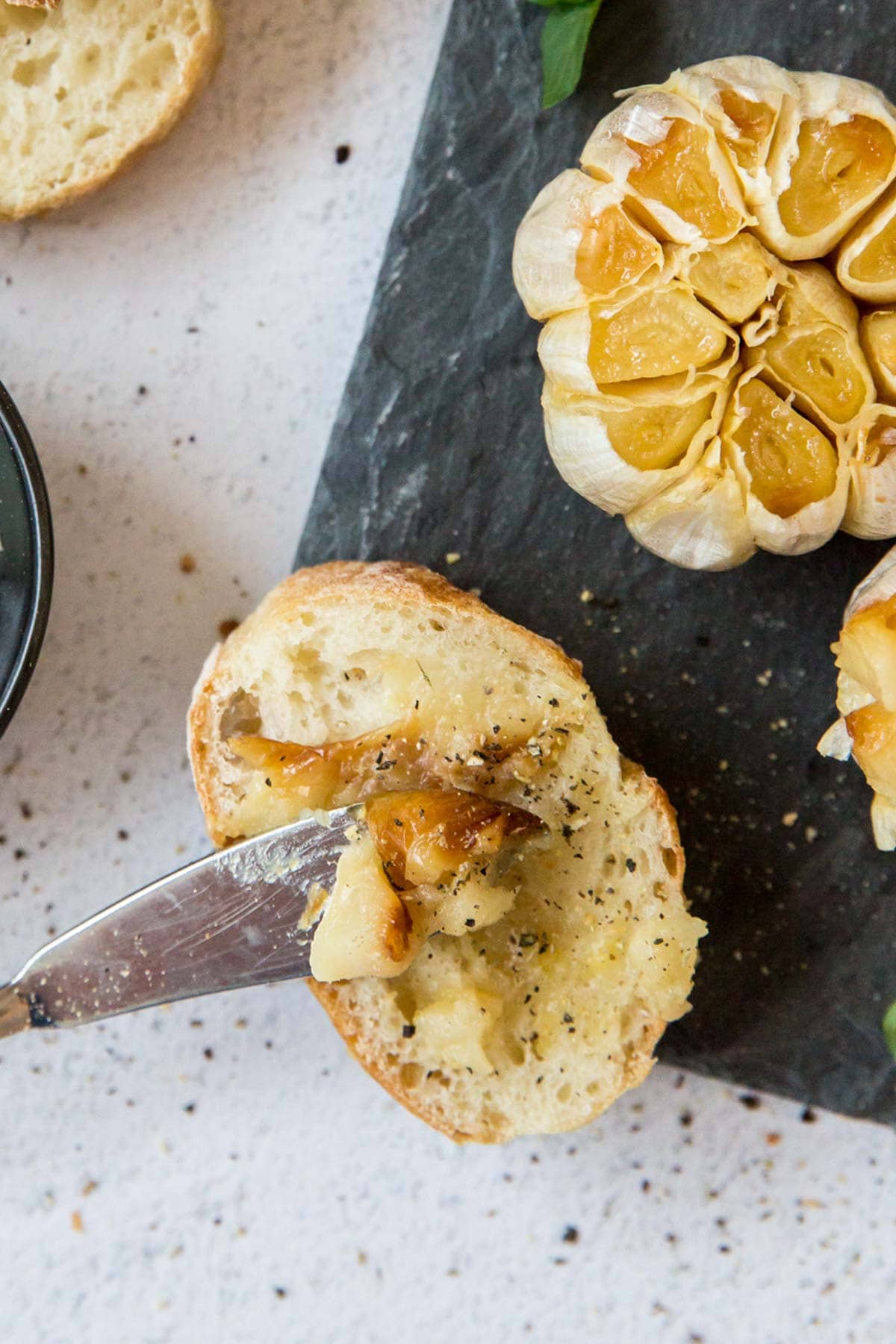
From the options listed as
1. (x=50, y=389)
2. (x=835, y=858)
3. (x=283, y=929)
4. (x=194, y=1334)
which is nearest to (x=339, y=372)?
(x=50, y=389)

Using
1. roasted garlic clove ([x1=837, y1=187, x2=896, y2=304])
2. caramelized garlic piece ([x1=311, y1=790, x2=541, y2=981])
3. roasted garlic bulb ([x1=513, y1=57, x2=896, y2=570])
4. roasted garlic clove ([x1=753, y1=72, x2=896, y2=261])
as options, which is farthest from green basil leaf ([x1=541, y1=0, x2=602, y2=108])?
caramelized garlic piece ([x1=311, y1=790, x2=541, y2=981])

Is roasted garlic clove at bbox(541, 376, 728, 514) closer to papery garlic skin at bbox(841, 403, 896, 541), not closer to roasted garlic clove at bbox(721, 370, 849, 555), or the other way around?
roasted garlic clove at bbox(721, 370, 849, 555)

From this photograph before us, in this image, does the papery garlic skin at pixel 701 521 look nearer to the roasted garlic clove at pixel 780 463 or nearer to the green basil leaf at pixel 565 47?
the roasted garlic clove at pixel 780 463

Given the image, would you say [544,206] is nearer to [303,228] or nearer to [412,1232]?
[303,228]

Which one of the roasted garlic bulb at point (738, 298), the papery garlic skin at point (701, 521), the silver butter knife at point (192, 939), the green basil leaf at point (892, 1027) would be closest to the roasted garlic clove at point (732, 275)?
the roasted garlic bulb at point (738, 298)

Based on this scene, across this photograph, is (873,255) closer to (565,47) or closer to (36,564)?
(565,47)

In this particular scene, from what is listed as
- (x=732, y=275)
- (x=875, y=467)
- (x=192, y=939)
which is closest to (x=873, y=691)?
(x=875, y=467)
